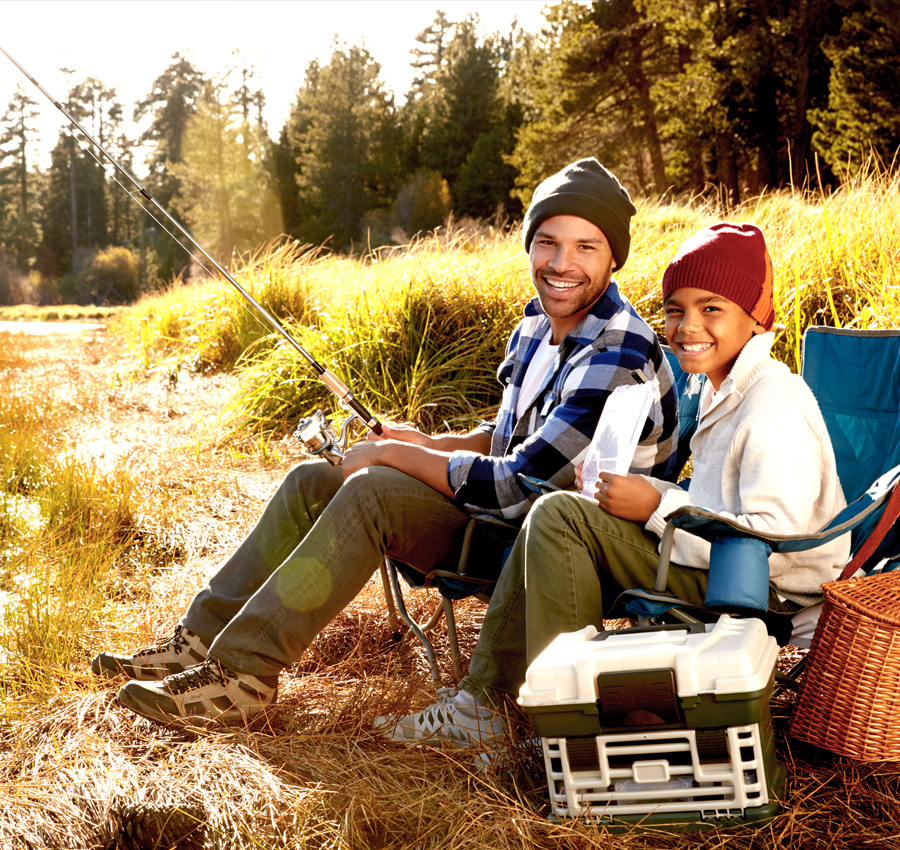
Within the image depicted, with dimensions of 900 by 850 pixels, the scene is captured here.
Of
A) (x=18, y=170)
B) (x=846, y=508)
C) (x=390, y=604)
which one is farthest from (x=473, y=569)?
(x=18, y=170)

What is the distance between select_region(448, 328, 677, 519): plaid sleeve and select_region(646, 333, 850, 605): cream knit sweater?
268mm

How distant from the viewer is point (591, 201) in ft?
7.85

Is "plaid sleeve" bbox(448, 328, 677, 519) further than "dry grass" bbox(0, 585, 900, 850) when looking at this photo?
Yes

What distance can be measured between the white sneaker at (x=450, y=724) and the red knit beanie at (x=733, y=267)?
3.62 ft

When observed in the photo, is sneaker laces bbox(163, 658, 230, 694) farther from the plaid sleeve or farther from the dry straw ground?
the plaid sleeve

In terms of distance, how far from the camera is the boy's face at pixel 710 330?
2064mm

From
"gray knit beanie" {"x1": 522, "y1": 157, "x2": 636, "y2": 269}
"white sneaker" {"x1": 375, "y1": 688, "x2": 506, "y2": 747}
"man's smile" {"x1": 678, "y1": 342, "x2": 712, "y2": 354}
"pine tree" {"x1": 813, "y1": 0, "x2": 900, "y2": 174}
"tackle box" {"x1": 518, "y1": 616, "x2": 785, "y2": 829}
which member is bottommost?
"white sneaker" {"x1": 375, "y1": 688, "x2": 506, "y2": 747}

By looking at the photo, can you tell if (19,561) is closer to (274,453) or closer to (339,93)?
(274,453)

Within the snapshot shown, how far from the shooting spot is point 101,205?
46.8 metres

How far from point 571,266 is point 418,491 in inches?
28.8

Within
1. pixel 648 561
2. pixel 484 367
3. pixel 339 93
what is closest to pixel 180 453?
pixel 484 367

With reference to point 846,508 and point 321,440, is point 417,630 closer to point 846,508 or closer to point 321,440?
point 321,440

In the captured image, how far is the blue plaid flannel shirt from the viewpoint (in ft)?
7.43

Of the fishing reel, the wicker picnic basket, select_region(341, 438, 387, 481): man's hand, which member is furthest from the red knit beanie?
the fishing reel
